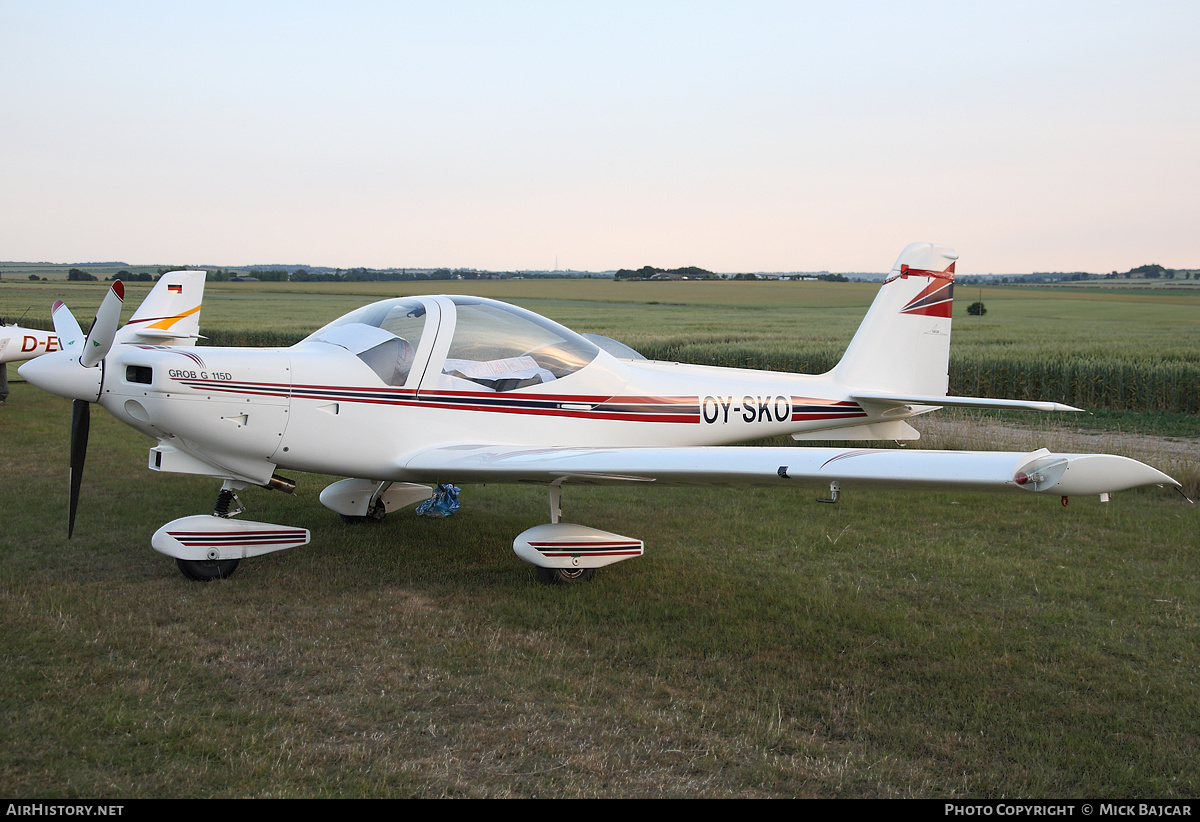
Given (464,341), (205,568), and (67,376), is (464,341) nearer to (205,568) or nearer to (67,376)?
(205,568)

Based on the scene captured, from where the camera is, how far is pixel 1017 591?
18.4 ft

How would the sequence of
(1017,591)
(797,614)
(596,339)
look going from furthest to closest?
(596,339) → (1017,591) → (797,614)

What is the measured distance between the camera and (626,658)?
4.46 meters

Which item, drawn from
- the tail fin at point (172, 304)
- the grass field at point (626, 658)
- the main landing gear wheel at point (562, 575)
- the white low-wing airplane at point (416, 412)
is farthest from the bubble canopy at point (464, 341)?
the tail fin at point (172, 304)

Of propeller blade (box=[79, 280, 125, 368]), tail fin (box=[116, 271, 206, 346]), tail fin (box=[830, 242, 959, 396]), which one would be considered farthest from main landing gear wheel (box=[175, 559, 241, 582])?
tail fin (box=[116, 271, 206, 346])

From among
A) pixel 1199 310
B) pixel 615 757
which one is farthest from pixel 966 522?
pixel 1199 310

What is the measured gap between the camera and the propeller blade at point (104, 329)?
199 inches

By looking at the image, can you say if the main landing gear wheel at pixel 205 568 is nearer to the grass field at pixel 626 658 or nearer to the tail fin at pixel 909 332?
the grass field at pixel 626 658

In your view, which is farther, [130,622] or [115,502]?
[115,502]

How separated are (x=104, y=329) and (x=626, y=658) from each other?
12.2 ft

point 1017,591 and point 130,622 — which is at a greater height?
point 1017,591

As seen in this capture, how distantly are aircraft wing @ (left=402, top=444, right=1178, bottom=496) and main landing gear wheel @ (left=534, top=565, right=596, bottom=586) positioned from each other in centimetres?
68

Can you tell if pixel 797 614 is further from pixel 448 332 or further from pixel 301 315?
pixel 301 315

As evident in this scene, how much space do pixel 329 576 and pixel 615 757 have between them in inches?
119
